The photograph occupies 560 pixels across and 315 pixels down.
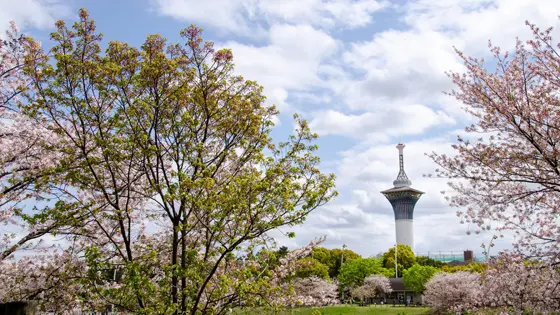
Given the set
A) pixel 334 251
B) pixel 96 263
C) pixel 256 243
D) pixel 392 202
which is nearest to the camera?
pixel 96 263

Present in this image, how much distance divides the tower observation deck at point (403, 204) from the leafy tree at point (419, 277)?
65460mm

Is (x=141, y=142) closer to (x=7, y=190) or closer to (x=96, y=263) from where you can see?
(x=96, y=263)

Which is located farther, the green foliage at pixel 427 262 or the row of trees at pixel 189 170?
the green foliage at pixel 427 262

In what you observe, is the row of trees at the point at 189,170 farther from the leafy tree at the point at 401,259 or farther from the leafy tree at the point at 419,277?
the leafy tree at the point at 401,259

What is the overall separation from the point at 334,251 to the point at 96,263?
75.5 metres

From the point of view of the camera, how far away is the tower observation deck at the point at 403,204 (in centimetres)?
13350

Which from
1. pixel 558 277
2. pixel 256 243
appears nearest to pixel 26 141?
pixel 256 243

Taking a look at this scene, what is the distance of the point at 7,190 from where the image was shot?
949 cm

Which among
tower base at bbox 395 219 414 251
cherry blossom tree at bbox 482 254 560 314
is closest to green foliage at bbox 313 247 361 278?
tower base at bbox 395 219 414 251

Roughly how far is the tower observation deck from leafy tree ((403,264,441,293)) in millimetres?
65460

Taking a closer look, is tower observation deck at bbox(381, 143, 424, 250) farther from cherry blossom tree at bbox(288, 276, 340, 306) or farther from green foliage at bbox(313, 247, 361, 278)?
cherry blossom tree at bbox(288, 276, 340, 306)

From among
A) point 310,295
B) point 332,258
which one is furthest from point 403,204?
point 310,295

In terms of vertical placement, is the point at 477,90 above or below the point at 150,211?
above

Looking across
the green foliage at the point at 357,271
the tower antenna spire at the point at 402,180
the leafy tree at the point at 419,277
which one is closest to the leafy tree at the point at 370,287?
the green foliage at the point at 357,271
